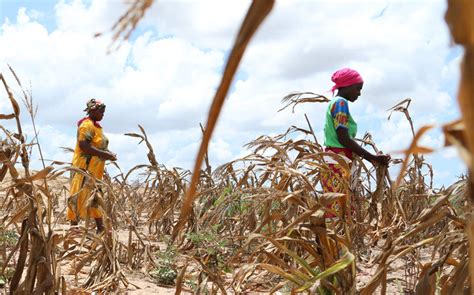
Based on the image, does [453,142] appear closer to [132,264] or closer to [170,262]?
[170,262]

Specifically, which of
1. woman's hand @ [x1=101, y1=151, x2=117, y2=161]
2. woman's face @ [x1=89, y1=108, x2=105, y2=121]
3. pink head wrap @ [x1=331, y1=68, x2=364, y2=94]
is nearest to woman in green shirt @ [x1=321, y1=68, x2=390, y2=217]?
pink head wrap @ [x1=331, y1=68, x2=364, y2=94]

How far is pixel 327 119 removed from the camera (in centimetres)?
363

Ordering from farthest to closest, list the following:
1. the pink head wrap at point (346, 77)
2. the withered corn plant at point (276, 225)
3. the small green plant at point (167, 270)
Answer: the small green plant at point (167, 270) → the pink head wrap at point (346, 77) → the withered corn plant at point (276, 225)

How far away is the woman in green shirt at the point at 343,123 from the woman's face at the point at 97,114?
2.40 m

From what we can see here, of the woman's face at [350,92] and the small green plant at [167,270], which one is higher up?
the woman's face at [350,92]

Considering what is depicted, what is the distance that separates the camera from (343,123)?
3529 mm

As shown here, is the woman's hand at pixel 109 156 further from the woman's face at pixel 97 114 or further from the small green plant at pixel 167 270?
the small green plant at pixel 167 270

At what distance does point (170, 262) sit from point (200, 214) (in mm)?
791

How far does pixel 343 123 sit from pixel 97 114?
2.62 m

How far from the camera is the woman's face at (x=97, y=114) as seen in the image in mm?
5332

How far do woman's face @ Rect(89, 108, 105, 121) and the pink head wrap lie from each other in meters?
2.47

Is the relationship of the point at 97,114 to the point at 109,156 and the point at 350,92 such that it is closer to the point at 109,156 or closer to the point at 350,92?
the point at 109,156

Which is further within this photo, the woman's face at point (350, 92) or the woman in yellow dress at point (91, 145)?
the woman in yellow dress at point (91, 145)

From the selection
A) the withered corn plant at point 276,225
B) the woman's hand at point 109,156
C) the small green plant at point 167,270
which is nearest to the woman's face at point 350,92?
the withered corn plant at point 276,225
